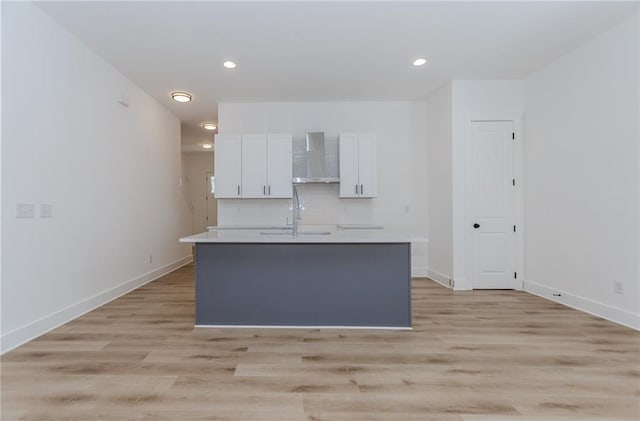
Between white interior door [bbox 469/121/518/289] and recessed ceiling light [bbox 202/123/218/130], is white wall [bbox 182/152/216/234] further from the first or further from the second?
white interior door [bbox 469/121/518/289]

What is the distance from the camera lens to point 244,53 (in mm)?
3277

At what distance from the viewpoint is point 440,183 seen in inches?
174

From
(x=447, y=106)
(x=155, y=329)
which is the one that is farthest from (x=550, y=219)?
(x=155, y=329)

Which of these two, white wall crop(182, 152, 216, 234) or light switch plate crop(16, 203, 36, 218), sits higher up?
white wall crop(182, 152, 216, 234)

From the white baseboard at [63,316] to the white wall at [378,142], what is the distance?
151 centimetres

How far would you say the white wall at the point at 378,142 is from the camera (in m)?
4.88

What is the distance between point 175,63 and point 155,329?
115 inches

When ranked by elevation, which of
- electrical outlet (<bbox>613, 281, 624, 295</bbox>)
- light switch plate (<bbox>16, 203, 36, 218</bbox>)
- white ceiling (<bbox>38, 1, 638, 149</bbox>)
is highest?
white ceiling (<bbox>38, 1, 638, 149</bbox>)

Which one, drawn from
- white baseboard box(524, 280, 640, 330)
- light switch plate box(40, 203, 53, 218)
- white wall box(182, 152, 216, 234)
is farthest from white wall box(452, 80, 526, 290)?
white wall box(182, 152, 216, 234)

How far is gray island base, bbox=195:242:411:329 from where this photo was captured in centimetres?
274

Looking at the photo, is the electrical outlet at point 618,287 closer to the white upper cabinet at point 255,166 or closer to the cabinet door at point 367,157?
the cabinet door at point 367,157

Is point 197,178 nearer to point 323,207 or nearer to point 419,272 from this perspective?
point 323,207

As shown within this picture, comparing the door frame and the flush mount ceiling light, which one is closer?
the door frame

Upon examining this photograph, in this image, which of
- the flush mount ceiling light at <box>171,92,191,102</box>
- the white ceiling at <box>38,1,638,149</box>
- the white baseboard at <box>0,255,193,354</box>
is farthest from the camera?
the flush mount ceiling light at <box>171,92,191,102</box>
